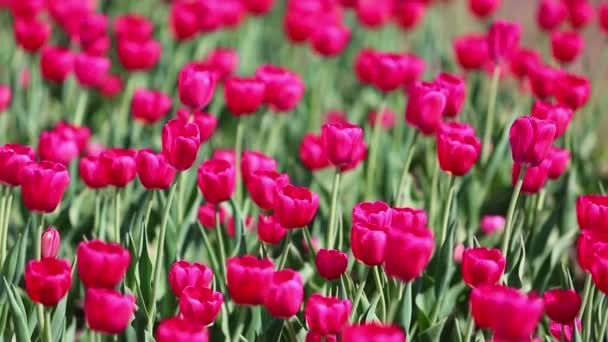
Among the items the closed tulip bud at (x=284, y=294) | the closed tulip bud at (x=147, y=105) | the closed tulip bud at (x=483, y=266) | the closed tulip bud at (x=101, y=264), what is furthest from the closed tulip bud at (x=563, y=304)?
the closed tulip bud at (x=147, y=105)

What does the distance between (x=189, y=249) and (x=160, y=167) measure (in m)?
0.37

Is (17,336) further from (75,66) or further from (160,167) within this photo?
(75,66)

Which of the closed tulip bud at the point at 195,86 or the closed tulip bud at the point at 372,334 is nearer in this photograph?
the closed tulip bud at the point at 372,334

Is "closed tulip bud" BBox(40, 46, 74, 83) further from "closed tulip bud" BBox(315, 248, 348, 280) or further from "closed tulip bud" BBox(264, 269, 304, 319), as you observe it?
"closed tulip bud" BBox(264, 269, 304, 319)

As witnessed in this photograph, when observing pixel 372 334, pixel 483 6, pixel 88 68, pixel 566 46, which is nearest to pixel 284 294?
pixel 372 334

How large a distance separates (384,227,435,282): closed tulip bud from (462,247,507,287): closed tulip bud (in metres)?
0.26

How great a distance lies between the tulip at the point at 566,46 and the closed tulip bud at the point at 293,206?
1.51m

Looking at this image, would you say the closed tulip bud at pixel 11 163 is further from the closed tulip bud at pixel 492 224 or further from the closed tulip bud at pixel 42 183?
the closed tulip bud at pixel 492 224

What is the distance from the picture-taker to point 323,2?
388cm

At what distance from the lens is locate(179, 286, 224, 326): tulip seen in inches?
61.3

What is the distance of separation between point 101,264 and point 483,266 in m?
0.65

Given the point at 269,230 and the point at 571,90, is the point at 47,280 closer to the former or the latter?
the point at 269,230

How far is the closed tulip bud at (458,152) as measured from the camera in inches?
76.9

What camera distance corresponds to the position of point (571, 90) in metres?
2.37
